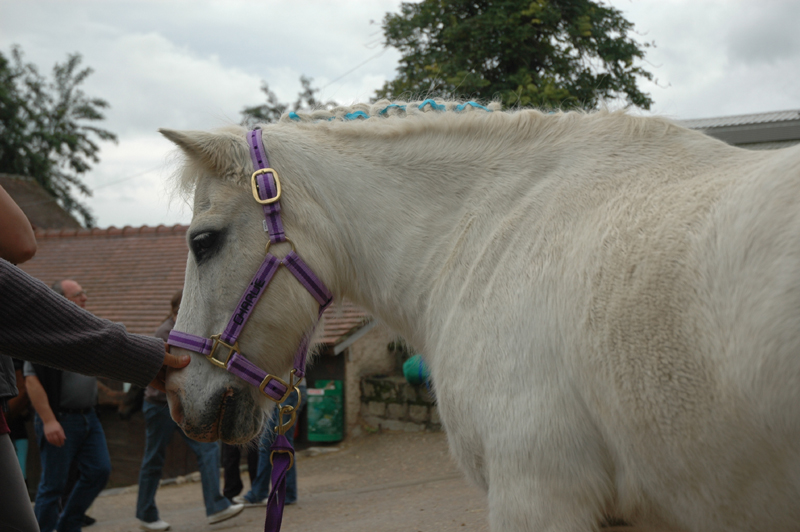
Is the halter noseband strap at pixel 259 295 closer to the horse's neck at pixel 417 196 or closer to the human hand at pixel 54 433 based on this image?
the horse's neck at pixel 417 196

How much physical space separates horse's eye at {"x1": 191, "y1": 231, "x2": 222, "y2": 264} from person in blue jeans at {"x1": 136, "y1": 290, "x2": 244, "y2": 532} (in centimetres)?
344

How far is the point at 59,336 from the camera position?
176 centimetres

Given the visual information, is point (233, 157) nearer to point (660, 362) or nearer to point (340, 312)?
point (340, 312)

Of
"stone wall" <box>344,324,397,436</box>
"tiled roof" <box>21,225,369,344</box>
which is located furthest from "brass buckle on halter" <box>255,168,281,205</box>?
"stone wall" <box>344,324,397,436</box>

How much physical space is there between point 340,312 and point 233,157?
2.49 feet

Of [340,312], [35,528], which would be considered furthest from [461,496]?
[35,528]

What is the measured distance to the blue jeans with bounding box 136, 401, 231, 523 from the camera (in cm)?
559

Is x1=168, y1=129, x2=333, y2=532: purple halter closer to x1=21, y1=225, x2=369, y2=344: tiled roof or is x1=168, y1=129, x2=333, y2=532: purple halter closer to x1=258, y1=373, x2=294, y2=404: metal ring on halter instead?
x1=258, y1=373, x2=294, y2=404: metal ring on halter

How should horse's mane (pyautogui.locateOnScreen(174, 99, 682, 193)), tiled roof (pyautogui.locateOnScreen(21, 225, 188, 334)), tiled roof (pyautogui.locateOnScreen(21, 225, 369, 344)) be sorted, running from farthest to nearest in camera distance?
1. tiled roof (pyautogui.locateOnScreen(21, 225, 188, 334))
2. tiled roof (pyautogui.locateOnScreen(21, 225, 369, 344))
3. horse's mane (pyautogui.locateOnScreen(174, 99, 682, 193))

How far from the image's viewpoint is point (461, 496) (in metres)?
6.51

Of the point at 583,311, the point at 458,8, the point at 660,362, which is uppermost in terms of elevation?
the point at 458,8

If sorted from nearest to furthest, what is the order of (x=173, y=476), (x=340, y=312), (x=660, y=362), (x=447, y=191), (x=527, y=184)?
1. (x=660, y=362)
2. (x=527, y=184)
3. (x=447, y=191)
4. (x=340, y=312)
5. (x=173, y=476)

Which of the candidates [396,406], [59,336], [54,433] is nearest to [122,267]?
[396,406]

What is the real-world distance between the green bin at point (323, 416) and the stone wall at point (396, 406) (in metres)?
0.66
